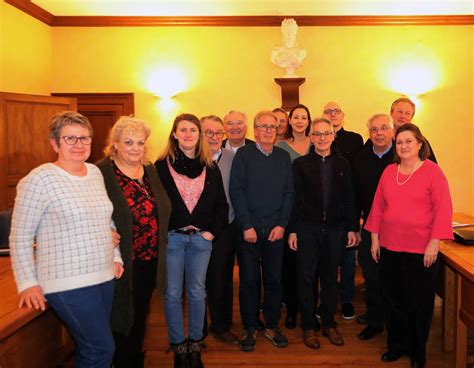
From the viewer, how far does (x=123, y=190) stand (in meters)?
1.92

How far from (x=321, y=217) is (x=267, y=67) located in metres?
3.20

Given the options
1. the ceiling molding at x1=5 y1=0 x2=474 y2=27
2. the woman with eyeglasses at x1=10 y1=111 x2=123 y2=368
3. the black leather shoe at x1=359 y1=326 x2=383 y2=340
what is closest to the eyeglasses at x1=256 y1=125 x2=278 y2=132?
the woman with eyeglasses at x1=10 y1=111 x2=123 y2=368

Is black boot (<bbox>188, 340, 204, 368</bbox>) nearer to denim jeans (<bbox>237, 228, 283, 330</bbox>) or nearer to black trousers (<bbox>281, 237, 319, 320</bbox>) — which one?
denim jeans (<bbox>237, 228, 283, 330</bbox>)

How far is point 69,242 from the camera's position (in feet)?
5.01

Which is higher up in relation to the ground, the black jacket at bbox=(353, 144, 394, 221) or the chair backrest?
the black jacket at bbox=(353, 144, 394, 221)

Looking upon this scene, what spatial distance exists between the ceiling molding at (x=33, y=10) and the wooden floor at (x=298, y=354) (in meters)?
3.72

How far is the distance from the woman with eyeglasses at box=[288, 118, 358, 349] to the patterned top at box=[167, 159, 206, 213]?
72 centimetres

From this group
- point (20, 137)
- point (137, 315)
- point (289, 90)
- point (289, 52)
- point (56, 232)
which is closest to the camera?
point (56, 232)

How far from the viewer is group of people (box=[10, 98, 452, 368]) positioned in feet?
5.11

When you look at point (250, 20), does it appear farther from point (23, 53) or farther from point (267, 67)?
point (23, 53)

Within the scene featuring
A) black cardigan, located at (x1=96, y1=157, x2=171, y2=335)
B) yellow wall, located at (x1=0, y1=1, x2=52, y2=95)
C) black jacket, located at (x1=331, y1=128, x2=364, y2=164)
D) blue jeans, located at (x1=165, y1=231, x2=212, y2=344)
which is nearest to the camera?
black cardigan, located at (x1=96, y1=157, x2=171, y2=335)

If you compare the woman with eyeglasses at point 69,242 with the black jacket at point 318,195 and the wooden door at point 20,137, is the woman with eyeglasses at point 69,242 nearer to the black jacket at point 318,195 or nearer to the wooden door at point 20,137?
the black jacket at point 318,195

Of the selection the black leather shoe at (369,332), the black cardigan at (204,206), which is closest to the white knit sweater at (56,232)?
the black cardigan at (204,206)

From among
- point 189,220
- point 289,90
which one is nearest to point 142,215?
point 189,220
